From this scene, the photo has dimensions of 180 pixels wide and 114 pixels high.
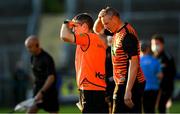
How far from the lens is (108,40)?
538 inches

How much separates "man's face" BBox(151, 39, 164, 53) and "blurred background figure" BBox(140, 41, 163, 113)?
0.30 metres

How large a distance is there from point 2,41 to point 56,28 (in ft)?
9.60

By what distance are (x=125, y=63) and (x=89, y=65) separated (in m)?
0.69

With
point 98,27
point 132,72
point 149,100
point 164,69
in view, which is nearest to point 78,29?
point 98,27

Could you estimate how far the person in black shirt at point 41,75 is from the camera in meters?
14.7

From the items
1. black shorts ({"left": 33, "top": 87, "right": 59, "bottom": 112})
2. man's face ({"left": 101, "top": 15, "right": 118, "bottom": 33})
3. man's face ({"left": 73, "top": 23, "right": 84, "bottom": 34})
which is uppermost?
man's face ({"left": 101, "top": 15, "right": 118, "bottom": 33})

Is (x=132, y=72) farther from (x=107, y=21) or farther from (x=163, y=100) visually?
(x=163, y=100)

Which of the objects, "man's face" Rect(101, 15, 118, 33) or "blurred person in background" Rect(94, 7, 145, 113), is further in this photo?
"man's face" Rect(101, 15, 118, 33)

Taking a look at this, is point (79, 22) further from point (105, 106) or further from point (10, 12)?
point (10, 12)

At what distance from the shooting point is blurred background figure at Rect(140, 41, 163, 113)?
15531 millimetres

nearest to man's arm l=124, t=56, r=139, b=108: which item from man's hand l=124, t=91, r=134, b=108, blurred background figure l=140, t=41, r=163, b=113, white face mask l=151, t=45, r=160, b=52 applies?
man's hand l=124, t=91, r=134, b=108

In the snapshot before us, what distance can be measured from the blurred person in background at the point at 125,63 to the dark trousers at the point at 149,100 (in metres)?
4.51

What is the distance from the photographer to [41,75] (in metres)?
14.8

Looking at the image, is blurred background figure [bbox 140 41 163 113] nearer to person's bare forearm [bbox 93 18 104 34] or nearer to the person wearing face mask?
the person wearing face mask
